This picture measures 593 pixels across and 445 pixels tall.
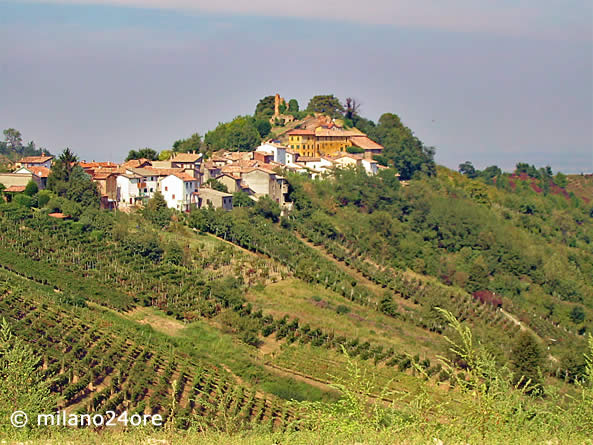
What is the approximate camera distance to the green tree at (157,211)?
133ft

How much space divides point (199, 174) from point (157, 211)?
6704mm

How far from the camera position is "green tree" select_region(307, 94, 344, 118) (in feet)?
253

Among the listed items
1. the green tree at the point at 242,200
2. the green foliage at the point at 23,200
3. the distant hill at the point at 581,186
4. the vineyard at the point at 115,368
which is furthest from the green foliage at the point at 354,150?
the vineyard at the point at 115,368

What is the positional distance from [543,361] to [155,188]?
82.5 feet

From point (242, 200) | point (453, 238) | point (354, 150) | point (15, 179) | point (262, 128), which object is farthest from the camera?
point (262, 128)

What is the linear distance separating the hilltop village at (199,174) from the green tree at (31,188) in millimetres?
370

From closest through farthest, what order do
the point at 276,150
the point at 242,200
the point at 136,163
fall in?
the point at 242,200, the point at 136,163, the point at 276,150

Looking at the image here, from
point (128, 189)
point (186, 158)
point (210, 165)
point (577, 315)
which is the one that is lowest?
point (577, 315)

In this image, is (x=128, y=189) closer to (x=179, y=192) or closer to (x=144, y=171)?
(x=144, y=171)

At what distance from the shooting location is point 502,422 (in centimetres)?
1021

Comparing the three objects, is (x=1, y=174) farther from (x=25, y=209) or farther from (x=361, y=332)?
(x=361, y=332)

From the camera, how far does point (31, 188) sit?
4031 centimetres

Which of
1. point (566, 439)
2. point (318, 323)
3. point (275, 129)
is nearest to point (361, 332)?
point (318, 323)

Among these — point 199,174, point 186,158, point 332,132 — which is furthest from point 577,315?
point 332,132
